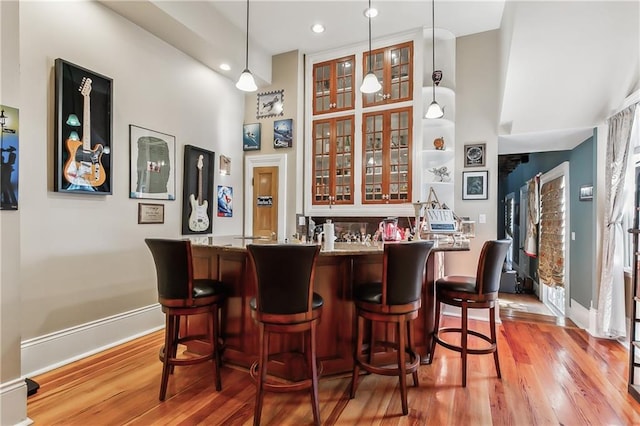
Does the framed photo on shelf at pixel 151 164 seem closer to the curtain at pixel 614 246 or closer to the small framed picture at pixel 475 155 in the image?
the small framed picture at pixel 475 155

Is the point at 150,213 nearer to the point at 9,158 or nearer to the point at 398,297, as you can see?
the point at 9,158

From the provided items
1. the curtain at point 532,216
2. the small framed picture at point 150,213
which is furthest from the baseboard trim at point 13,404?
the curtain at point 532,216

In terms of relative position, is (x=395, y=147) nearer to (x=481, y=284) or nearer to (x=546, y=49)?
(x=546, y=49)

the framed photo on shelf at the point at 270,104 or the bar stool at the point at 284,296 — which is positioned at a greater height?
the framed photo on shelf at the point at 270,104

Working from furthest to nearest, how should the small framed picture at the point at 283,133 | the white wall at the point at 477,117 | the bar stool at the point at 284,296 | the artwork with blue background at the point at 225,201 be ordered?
1. the small framed picture at the point at 283,133
2. the artwork with blue background at the point at 225,201
3. the white wall at the point at 477,117
4. the bar stool at the point at 284,296

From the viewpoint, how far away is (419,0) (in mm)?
3592

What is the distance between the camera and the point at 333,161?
184 inches

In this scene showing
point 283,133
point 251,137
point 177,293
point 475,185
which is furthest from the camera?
point 251,137

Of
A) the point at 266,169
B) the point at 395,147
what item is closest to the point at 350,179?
the point at 395,147

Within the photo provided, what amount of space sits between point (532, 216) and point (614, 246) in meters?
3.21

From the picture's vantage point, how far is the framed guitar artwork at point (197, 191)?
402 cm

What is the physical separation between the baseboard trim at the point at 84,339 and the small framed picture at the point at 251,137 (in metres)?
2.54

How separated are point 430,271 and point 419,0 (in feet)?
9.61

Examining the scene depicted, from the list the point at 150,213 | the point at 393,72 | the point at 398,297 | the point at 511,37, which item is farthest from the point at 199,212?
the point at 511,37
